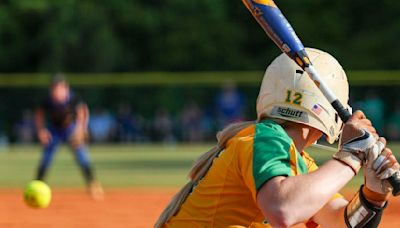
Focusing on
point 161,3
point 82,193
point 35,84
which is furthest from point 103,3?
point 82,193

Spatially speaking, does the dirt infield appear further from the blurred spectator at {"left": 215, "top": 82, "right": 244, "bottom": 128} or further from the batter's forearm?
the blurred spectator at {"left": 215, "top": 82, "right": 244, "bottom": 128}

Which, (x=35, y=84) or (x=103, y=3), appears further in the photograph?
(x=103, y=3)

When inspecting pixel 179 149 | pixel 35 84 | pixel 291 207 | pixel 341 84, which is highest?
pixel 341 84

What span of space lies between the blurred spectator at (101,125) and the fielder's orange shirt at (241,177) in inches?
936

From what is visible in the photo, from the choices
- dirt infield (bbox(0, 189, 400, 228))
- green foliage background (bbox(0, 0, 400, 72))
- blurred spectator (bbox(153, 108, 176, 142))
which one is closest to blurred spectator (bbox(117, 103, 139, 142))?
blurred spectator (bbox(153, 108, 176, 142))

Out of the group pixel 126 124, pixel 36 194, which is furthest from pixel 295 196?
pixel 126 124

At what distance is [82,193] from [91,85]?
44.0 ft

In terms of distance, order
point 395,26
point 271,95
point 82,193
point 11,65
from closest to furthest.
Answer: point 271,95, point 82,193, point 395,26, point 11,65

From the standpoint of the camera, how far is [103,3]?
1348 inches

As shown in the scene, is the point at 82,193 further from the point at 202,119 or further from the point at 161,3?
the point at 161,3

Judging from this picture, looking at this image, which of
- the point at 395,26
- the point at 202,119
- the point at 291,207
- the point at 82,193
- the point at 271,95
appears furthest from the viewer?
the point at 395,26

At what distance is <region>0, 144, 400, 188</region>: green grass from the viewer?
629 inches

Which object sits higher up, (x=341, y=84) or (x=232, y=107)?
(x=341, y=84)

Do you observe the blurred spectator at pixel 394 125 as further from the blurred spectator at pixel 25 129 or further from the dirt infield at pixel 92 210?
the dirt infield at pixel 92 210
